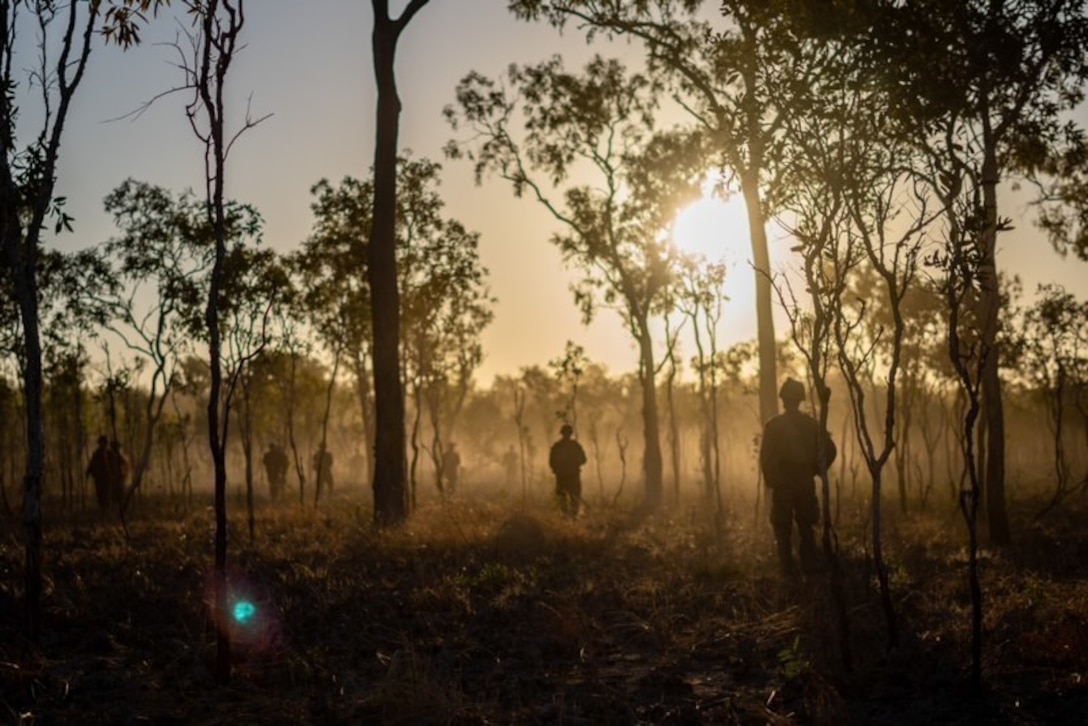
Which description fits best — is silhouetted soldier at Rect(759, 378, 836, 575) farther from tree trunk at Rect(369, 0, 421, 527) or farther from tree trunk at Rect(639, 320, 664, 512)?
tree trunk at Rect(639, 320, 664, 512)

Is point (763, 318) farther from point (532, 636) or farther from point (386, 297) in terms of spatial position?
point (532, 636)

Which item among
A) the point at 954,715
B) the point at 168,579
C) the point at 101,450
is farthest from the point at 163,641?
Result: the point at 101,450

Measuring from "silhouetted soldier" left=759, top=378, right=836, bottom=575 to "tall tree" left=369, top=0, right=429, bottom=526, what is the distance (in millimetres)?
7586

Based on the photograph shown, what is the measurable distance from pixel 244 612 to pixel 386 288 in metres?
8.34

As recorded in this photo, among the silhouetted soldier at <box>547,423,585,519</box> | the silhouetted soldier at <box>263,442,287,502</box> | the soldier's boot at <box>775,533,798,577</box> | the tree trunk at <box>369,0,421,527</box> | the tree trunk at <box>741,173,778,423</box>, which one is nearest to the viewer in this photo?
the soldier's boot at <box>775,533,798,577</box>

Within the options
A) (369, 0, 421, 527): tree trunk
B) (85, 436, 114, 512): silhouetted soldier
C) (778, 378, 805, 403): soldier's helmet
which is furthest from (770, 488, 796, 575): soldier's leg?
(85, 436, 114, 512): silhouetted soldier

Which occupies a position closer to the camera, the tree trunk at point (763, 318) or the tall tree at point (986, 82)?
the tall tree at point (986, 82)

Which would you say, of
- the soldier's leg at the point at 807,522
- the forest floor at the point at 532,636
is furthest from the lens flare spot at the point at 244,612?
the soldier's leg at the point at 807,522

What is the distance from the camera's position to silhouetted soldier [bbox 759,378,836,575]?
31.5 ft

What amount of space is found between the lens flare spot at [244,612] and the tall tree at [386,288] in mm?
6570

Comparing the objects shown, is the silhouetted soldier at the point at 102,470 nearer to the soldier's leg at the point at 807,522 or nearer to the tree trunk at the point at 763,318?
the tree trunk at the point at 763,318

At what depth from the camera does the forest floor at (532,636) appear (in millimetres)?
5527

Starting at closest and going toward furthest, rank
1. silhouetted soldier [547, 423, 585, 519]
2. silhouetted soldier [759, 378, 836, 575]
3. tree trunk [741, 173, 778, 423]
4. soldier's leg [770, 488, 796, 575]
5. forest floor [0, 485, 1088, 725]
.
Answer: forest floor [0, 485, 1088, 725] < silhouetted soldier [759, 378, 836, 575] < soldier's leg [770, 488, 796, 575] < tree trunk [741, 173, 778, 423] < silhouetted soldier [547, 423, 585, 519]

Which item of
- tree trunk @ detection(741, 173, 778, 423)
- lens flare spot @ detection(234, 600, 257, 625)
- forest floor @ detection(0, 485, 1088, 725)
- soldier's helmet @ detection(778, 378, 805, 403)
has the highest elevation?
tree trunk @ detection(741, 173, 778, 423)
